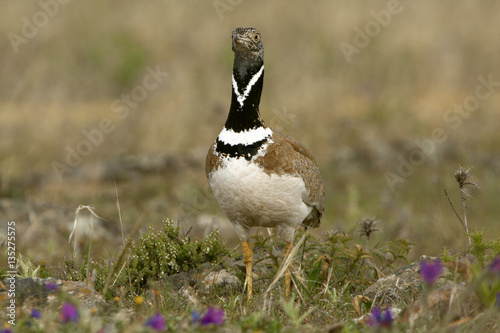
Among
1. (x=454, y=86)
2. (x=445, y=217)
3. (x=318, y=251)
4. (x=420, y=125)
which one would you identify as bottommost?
(x=318, y=251)

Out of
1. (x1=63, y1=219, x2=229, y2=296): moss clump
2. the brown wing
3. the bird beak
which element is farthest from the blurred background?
the bird beak

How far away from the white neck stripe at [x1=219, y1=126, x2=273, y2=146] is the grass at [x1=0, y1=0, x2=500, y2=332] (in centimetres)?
99

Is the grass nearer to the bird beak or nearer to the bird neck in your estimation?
the bird neck

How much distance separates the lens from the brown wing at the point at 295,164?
4.64 m

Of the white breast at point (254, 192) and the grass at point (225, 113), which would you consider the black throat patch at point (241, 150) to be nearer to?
the white breast at point (254, 192)

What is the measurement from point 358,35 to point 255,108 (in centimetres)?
1025

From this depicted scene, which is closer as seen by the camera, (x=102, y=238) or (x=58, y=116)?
(x=102, y=238)

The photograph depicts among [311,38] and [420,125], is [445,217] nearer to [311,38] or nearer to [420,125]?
[420,125]

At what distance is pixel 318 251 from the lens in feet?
17.8

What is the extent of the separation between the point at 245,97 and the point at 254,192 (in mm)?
712

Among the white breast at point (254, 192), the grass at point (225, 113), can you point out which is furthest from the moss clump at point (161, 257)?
the white breast at point (254, 192)

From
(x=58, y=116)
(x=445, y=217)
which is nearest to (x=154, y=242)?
(x=445, y=217)

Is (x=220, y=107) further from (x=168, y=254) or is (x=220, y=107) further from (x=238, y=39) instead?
(x=238, y=39)

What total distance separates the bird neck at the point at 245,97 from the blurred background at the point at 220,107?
2.54m
